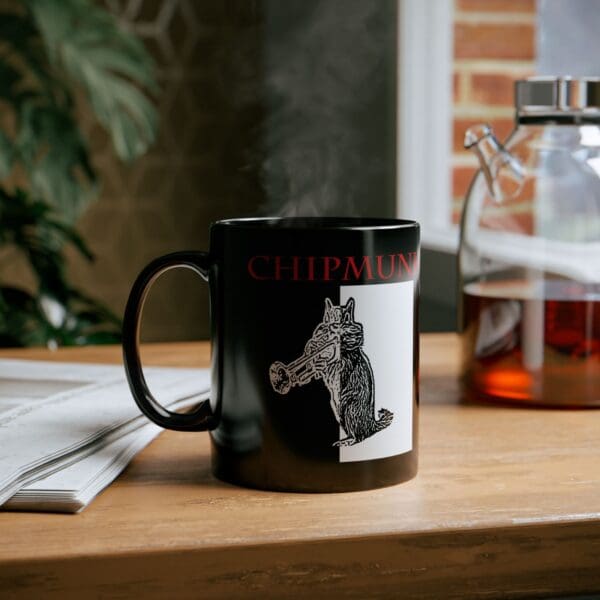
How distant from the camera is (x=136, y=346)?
557mm

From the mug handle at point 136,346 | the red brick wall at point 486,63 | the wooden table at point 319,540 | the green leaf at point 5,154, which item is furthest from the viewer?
the red brick wall at point 486,63

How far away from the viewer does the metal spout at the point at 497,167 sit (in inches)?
30.1

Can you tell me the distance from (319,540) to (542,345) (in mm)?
320

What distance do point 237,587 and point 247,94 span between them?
2357mm

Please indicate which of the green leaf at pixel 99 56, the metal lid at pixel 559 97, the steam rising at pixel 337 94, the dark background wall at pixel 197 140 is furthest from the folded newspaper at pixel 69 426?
the dark background wall at pixel 197 140

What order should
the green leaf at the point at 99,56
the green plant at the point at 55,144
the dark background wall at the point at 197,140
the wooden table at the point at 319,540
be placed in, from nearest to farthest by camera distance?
the wooden table at the point at 319,540, the green plant at the point at 55,144, the green leaf at the point at 99,56, the dark background wall at the point at 197,140

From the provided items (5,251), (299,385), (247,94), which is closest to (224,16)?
(247,94)

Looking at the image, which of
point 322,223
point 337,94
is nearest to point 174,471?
point 322,223

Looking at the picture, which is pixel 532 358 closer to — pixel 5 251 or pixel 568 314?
pixel 568 314

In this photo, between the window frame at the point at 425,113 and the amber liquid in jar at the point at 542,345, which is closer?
the amber liquid in jar at the point at 542,345

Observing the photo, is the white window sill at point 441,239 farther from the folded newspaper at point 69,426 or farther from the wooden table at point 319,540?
the wooden table at point 319,540

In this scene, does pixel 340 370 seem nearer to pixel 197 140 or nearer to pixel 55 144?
pixel 55 144

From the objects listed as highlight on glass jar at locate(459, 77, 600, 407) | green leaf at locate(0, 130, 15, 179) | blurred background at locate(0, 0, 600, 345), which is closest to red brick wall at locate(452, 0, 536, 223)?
blurred background at locate(0, 0, 600, 345)

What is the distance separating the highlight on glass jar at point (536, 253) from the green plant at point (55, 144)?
2.31 ft
